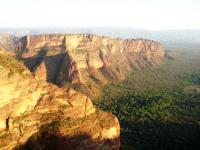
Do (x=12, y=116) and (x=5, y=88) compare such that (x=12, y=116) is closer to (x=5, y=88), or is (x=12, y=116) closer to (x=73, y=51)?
(x=5, y=88)

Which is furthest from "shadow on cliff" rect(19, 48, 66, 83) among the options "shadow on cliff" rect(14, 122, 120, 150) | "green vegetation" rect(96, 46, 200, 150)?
"shadow on cliff" rect(14, 122, 120, 150)

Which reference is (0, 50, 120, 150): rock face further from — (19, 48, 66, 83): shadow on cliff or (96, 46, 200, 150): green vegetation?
(19, 48, 66, 83): shadow on cliff

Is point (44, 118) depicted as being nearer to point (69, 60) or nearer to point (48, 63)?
point (69, 60)

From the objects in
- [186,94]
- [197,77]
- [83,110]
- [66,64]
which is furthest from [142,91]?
[83,110]

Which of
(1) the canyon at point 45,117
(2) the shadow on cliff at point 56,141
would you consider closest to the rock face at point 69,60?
(1) the canyon at point 45,117

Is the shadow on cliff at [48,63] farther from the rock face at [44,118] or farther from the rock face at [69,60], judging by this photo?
the rock face at [44,118]

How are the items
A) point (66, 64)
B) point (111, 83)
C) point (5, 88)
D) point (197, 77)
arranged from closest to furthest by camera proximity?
1. point (5, 88)
2. point (66, 64)
3. point (111, 83)
4. point (197, 77)

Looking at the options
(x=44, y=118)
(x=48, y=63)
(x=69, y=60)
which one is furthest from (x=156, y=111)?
(x=44, y=118)
